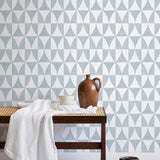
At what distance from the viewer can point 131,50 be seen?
259 cm

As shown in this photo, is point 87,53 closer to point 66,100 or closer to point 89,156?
point 66,100

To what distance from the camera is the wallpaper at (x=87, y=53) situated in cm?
258

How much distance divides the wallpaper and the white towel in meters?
0.61

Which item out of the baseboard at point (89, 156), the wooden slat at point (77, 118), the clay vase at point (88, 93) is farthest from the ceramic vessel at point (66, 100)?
the baseboard at point (89, 156)

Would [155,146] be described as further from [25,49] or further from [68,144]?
[25,49]

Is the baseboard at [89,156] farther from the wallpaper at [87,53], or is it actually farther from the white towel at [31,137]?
the white towel at [31,137]

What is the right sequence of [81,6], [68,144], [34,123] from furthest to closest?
[81,6] → [68,144] → [34,123]

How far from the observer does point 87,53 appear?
2.59 meters

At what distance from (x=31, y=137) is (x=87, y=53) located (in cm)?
98

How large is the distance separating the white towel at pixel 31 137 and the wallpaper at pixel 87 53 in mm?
610

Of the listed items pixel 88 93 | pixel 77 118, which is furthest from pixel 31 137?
pixel 88 93

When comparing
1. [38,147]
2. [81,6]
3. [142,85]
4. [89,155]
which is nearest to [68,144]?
[38,147]

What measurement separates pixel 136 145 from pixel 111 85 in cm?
63

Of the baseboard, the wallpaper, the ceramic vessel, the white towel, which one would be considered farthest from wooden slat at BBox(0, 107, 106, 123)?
the baseboard
